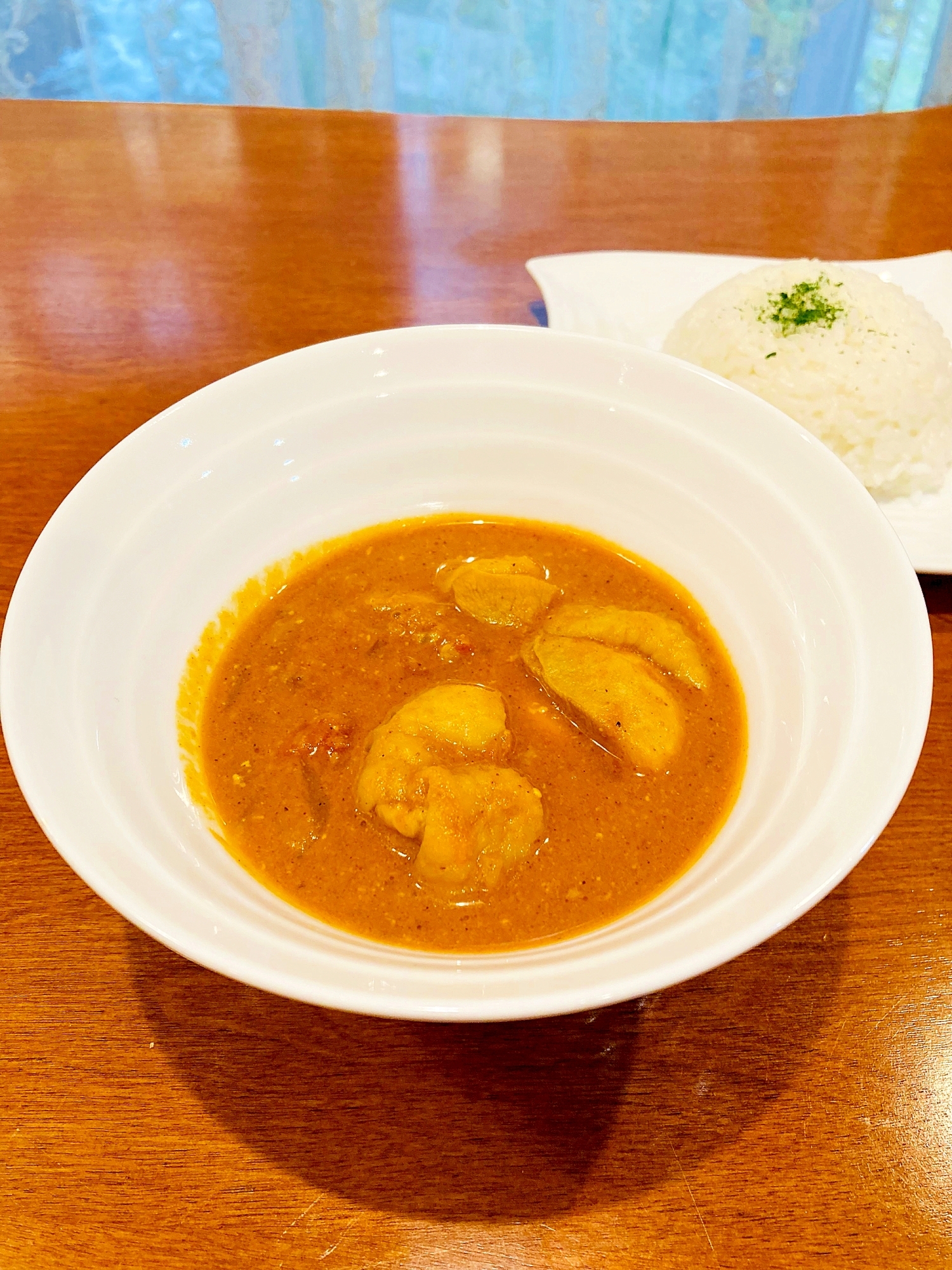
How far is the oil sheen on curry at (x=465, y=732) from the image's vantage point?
1.36m

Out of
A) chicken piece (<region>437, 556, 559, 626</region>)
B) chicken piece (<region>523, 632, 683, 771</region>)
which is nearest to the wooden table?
chicken piece (<region>523, 632, 683, 771</region>)

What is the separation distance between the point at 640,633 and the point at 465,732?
0.40 m

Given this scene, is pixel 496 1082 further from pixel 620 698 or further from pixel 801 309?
pixel 801 309

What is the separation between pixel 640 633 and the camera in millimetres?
1692

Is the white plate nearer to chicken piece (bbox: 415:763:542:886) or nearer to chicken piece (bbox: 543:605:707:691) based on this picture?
chicken piece (bbox: 543:605:707:691)

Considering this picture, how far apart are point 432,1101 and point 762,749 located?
0.72 metres

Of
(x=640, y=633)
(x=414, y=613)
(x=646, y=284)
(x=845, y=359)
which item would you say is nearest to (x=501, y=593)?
(x=414, y=613)

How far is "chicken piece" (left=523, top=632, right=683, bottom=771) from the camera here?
1.53m

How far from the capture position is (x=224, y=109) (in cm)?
366

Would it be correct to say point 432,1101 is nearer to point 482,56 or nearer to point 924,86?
point 482,56

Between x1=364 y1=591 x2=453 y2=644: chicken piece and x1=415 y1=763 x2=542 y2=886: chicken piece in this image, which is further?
x1=364 y1=591 x2=453 y2=644: chicken piece

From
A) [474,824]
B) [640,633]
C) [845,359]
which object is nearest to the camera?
[474,824]

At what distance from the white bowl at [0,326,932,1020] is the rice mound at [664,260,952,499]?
36.3 inches

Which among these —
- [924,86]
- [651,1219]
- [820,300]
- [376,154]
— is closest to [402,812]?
[651,1219]
